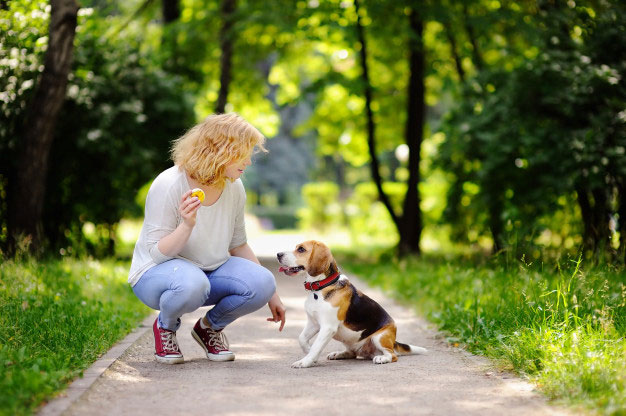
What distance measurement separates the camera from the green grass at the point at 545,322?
4324mm

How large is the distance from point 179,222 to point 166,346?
957 millimetres

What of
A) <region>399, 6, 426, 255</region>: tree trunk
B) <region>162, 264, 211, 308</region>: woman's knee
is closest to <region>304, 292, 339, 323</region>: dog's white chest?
<region>162, 264, 211, 308</region>: woman's knee

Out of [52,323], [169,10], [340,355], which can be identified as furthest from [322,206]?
[52,323]

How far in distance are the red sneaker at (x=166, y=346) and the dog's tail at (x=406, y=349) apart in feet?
5.71

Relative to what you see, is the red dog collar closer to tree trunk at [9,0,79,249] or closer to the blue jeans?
the blue jeans

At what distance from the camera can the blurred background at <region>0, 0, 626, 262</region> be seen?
34.1 ft

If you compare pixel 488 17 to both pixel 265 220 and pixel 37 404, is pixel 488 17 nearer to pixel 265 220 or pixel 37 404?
pixel 37 404

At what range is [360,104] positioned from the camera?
18.8 meters

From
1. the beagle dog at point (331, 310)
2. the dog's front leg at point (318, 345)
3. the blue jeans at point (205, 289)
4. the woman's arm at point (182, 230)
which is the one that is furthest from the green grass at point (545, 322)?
the woman's arm at point (182, 230)

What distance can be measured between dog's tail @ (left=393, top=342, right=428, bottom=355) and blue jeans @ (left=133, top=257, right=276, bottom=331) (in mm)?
1150

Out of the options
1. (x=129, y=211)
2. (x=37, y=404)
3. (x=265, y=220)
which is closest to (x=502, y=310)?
(x=37, y=404)

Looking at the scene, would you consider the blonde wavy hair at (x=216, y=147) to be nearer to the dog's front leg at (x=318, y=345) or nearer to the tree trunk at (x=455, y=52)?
the dog's front leg at (x=318, y=345)

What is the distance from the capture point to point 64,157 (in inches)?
516

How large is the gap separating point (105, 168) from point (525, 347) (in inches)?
394
